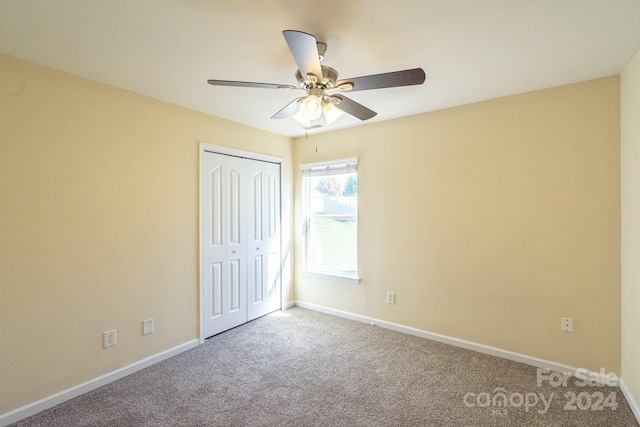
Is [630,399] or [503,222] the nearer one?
[630,399]

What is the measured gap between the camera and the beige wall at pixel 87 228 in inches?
80.8

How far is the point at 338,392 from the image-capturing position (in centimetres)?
232

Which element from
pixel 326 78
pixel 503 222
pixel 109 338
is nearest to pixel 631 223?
pixel 503 222

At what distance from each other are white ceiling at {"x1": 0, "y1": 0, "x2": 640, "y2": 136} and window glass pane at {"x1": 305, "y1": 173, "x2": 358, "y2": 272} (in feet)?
5.08

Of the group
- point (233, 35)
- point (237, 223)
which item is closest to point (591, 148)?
point (233, 35)

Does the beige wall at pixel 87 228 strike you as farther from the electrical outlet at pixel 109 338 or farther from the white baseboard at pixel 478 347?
the white baseboard at pixel 478 347

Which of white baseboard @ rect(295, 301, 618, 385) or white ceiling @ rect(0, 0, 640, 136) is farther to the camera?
white baseboard @ rect(295, 301, 618, 385)

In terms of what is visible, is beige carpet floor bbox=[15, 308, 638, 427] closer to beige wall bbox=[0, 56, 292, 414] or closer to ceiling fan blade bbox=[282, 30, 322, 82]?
beige wall bbox=[0, 56, 292, 414]

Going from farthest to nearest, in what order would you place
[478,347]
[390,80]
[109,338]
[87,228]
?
[478,347], [109,338], [87,228], [390,80]

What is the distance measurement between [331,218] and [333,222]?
0.06m

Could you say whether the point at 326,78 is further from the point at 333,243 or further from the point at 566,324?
the point at 566,324

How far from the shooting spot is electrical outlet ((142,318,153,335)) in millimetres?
2723

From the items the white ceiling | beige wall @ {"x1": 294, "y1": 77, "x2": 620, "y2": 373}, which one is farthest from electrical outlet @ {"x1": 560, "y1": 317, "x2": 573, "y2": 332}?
the white ceiling

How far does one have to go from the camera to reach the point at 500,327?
2.84 meters
